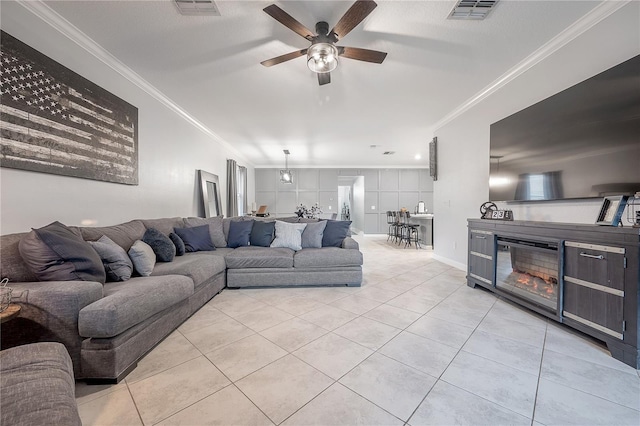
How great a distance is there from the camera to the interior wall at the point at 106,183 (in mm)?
1874

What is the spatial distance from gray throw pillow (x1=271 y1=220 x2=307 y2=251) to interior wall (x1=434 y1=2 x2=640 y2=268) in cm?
275

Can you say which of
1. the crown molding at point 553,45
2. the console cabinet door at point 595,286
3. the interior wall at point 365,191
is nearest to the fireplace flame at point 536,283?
the console cabinet door at point 595,286

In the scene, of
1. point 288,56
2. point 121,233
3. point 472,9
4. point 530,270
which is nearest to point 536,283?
point 530,270

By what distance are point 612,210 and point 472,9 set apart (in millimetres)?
1980

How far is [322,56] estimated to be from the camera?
2221 millimetres

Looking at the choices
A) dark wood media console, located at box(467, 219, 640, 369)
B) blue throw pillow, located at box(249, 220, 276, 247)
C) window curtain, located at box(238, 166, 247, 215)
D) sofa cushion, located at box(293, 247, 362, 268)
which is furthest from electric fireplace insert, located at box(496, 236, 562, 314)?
window curtain, located at box(238, 166, 247, 215)

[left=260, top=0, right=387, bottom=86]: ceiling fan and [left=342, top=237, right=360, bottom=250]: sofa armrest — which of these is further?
[left=342, top=237, right=360, bottom=250]: sofa armrest

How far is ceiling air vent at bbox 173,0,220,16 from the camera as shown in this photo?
1.98 metres

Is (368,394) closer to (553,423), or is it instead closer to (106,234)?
(553,423)

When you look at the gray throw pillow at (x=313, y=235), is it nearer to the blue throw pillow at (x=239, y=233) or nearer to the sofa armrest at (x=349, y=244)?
the sofa armrest at (x=349, y=244)

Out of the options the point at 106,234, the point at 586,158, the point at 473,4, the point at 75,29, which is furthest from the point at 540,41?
the point at 106,234

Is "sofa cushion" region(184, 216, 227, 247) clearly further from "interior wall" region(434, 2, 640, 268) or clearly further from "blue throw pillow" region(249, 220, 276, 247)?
"interior wall" region(434, 2, 640, 268)

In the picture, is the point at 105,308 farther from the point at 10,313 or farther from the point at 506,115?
the point at 506,115

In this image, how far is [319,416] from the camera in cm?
125
